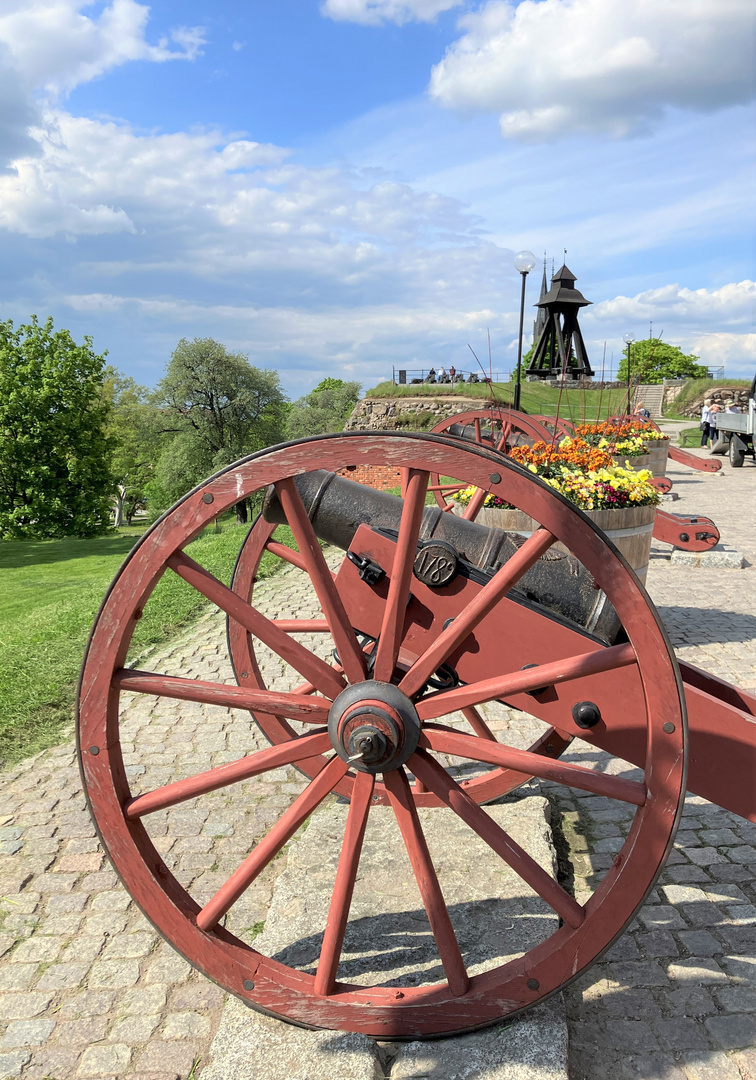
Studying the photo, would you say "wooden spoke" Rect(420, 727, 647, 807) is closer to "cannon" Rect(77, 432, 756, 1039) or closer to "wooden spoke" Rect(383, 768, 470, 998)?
"cannon" Rect(77, 432, 756, 1039)

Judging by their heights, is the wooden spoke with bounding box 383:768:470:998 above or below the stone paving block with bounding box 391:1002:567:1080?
above

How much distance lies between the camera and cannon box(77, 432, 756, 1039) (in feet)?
6.12

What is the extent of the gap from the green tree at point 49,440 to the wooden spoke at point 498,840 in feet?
72.1

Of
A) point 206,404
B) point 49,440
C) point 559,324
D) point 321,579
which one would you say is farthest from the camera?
point 559,324

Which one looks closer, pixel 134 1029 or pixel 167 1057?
pixel 167 1057

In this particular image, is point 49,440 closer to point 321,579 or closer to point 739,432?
point 739,432

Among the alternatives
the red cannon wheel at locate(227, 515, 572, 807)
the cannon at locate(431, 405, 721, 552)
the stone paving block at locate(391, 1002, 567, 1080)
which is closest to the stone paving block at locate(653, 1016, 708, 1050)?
the stone paving block at locate(391, 1002, 567, 1080)

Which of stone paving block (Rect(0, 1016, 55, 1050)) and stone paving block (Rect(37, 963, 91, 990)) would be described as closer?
stone paving block (Rect(0, 1016, 55, 1050))

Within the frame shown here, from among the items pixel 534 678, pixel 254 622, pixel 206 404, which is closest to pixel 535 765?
pixel 534 678

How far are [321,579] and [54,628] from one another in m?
5.59

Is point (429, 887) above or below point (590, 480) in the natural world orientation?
below

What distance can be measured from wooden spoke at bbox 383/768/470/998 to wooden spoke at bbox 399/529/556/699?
0.28m

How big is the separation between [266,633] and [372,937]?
3.98 ft

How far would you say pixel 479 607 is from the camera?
6.48 feet
